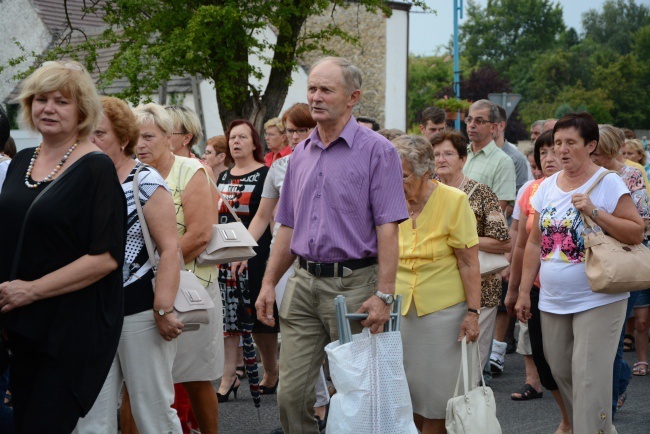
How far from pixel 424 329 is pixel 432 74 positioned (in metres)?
79.7

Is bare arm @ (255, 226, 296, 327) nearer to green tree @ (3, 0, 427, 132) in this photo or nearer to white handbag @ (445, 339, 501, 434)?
white handbag @ (445, 339, 501, 434)

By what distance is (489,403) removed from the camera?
516 centimetres

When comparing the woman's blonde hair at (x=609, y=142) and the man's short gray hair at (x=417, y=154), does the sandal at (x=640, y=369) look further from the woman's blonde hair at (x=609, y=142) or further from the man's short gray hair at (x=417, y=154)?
the man's short gray hair at (x=417, y=154)

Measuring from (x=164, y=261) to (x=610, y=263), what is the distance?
2583 millimetres

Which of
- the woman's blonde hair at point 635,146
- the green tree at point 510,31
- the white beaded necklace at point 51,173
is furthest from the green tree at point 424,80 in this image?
the white beaded necklace at point 51,173

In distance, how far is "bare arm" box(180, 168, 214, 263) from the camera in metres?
5.51

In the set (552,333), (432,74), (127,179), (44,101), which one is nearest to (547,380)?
(552,333)

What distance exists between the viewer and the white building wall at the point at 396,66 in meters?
42.0

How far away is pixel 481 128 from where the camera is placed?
918 cm

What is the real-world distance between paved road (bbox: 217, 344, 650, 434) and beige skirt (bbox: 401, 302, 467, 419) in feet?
5.67

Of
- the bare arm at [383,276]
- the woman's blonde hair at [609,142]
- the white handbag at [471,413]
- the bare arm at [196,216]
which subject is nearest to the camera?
the bare arm at [383,276]

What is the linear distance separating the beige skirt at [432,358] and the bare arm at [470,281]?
78 millimetres

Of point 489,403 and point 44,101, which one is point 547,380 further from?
point 44,101

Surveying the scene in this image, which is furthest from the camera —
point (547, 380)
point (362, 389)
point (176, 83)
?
point (176, 83)
